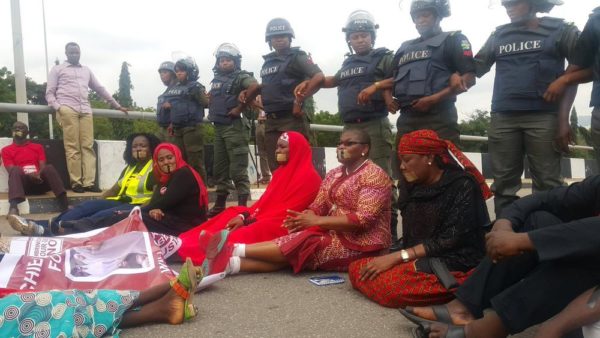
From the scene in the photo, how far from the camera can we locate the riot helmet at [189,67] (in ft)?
24.0

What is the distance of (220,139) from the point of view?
6.84 m

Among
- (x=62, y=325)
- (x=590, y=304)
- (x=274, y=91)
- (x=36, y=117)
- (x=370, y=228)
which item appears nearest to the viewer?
(x=590, y=304)

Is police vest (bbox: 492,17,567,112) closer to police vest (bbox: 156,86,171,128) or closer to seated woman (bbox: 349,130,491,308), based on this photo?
seated woman (bbox: 349,130,491,308)

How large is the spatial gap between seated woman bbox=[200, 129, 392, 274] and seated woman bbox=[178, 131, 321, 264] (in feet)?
1.09

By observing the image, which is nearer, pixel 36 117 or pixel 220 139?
pixel 220 139

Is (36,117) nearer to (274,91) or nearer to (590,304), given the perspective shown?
(274,91)

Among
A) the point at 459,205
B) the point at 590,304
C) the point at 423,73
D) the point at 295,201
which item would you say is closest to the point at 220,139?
the point at 295,201

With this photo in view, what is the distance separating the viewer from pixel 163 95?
7484 mm

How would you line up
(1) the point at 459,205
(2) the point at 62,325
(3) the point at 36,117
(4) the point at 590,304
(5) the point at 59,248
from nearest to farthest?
1. (4) the point at 590,304
2. (2) the point at 62,325
3. (1) the point at 459,205
4. (5) the point at 59,248
5. (3) the point at 36,117

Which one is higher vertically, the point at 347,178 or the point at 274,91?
the point at 274,91

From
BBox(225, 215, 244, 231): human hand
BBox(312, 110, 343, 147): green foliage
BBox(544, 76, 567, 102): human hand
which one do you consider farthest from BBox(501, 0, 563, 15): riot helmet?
BBox(312, 110, 343, 147): green foliage

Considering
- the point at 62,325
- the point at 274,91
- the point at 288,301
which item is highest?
the point at 274,91

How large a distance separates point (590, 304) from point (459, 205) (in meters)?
1.09

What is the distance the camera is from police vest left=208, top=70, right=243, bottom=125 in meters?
6.71
